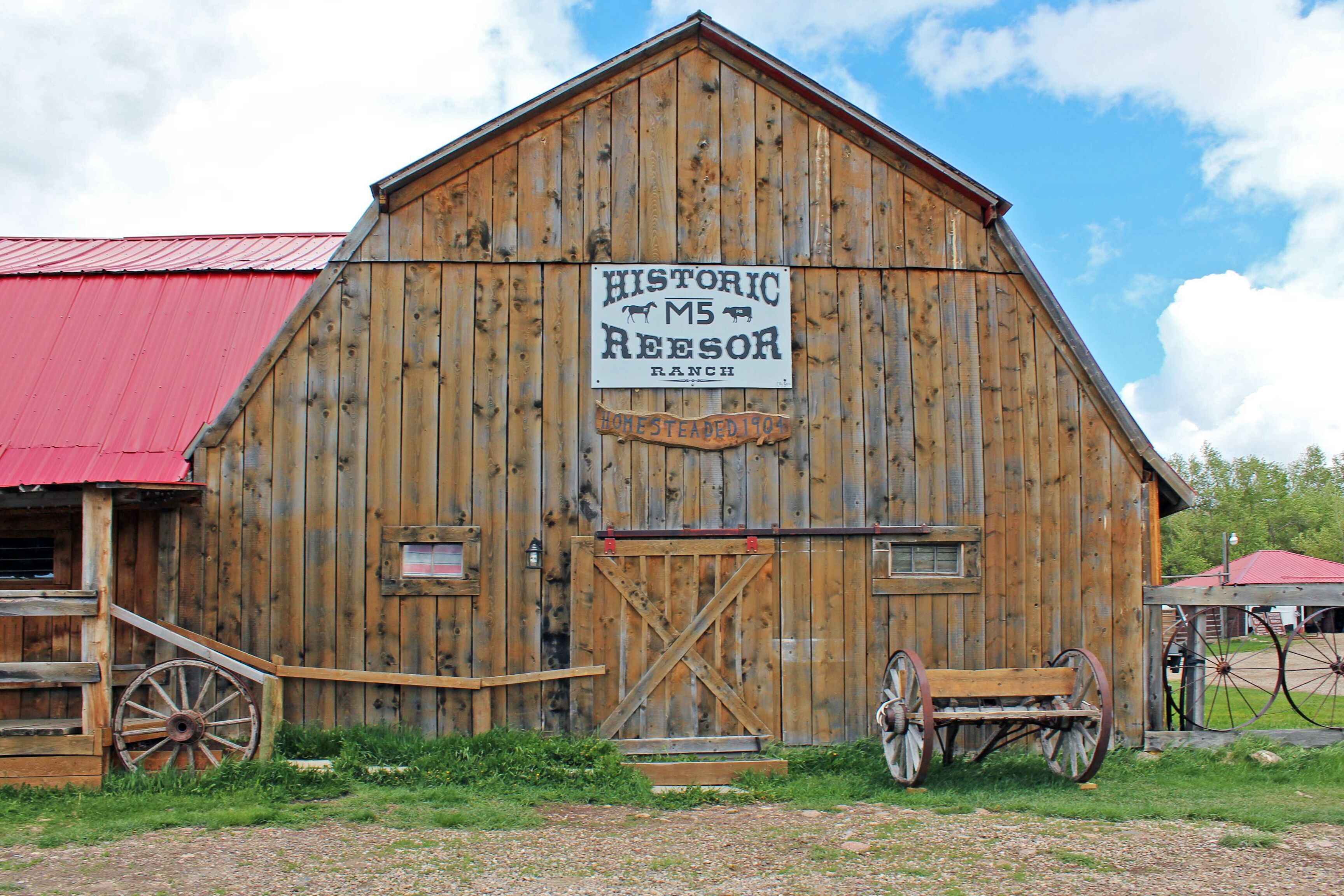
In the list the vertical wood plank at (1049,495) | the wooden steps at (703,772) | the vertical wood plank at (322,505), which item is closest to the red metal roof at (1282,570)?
the vertical wood plank at (1049,495)

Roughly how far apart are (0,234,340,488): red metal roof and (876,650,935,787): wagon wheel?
6761 mm

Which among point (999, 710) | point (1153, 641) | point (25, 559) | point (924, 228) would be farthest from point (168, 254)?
point (1153, 641)

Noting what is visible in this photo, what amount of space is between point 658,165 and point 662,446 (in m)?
2.84

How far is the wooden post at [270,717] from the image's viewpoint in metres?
8.50

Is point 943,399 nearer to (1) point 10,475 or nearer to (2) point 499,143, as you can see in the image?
(2) point 499,143

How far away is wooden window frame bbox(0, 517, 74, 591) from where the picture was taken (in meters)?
9.41

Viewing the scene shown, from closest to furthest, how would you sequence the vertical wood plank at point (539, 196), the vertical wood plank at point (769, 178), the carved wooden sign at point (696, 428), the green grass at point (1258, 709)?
the carved wooden sign at point (696, 428)
the vertical wood plank at point (539, 196)
the vertical wood plank at point (769, 178)
the green grass at point (1258, 709)

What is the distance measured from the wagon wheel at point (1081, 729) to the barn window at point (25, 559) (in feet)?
30.5

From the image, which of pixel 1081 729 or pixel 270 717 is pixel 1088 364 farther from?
pixel 270 717

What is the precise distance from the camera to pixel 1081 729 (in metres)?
8.54

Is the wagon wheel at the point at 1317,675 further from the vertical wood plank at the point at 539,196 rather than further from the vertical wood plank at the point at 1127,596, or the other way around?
the vertical wood plank at the point at 539,196

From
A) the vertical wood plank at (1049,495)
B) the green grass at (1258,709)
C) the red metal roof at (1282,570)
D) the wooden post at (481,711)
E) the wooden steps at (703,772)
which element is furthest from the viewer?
the red metal roof at (1282,570)

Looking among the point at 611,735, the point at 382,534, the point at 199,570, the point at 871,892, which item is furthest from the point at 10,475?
the point at 871,892

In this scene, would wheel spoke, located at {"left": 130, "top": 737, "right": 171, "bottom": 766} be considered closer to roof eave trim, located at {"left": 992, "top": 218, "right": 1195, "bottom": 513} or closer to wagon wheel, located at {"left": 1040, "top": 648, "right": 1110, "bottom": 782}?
wagon wheel, located at {"left": 1040, "top": 648, "right": 1110, "bottom": 782}
